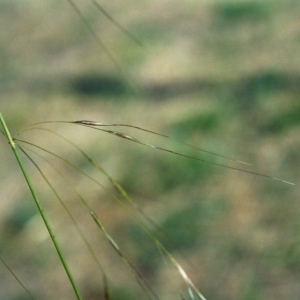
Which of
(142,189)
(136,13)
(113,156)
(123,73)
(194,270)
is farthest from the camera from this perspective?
(136,13)

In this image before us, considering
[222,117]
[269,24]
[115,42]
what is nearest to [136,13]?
[115,42]

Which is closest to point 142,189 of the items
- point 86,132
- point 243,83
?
point 86,132

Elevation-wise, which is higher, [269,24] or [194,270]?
[269,24]

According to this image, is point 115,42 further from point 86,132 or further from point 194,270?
point 194,270

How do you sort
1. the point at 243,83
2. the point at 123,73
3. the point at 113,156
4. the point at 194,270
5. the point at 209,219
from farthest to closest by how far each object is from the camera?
the point at 123,73
the point at 243,83
the point at 113,156
the point at 209,219
the point at 194,270

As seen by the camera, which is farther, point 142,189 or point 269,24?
point 269,24

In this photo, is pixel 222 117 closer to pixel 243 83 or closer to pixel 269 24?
pixel 243 83

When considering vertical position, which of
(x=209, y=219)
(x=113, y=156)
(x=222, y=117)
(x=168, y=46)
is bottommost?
(x=209, y=219)
